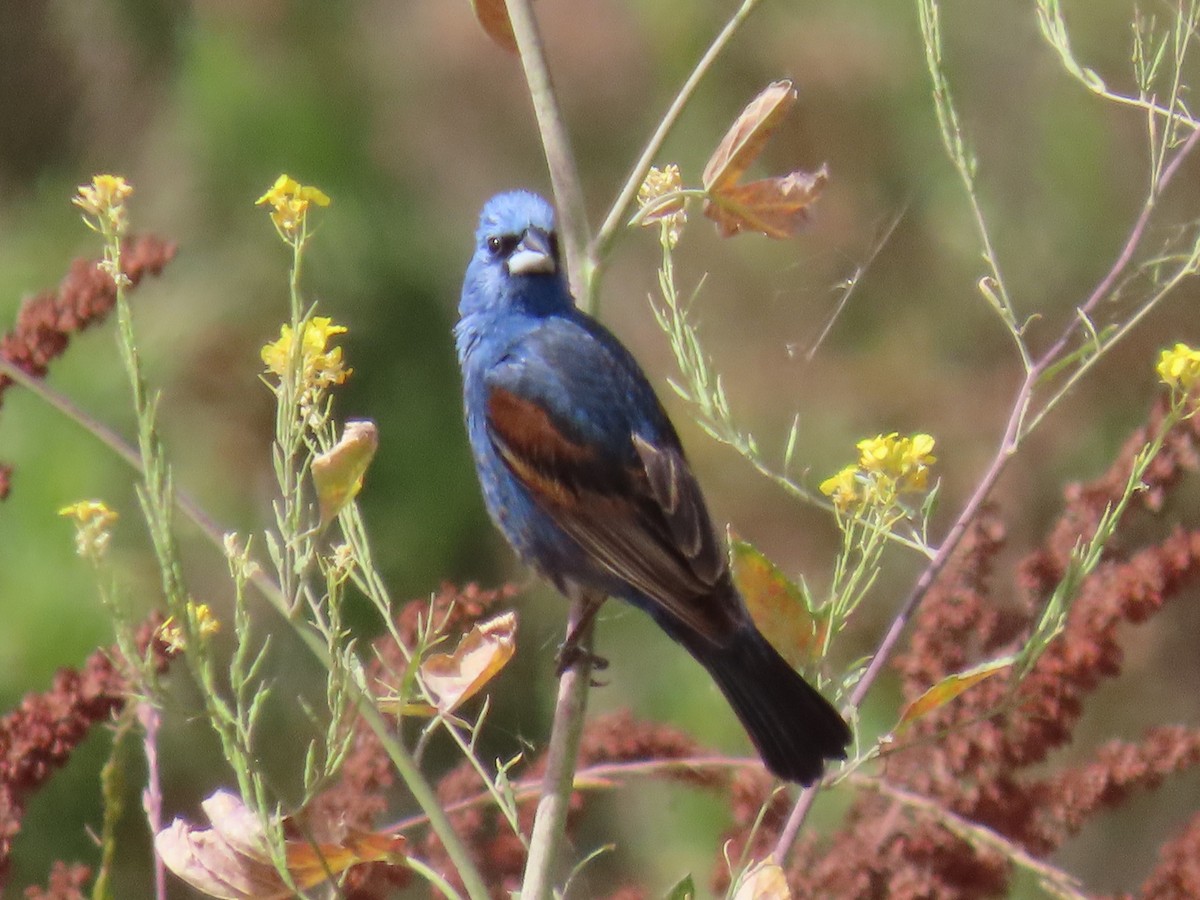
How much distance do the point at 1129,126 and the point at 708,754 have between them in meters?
1.98

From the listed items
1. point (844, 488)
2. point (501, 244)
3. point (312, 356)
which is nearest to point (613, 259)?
point (501, 244)

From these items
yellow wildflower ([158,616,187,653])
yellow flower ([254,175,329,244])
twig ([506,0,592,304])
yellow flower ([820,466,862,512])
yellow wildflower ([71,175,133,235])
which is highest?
yellow wildflower ([71,175,133,235])

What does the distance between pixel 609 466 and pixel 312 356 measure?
991 mm

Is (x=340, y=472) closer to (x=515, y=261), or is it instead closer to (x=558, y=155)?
(x=558, y=155)

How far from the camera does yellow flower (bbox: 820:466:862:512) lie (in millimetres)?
1323

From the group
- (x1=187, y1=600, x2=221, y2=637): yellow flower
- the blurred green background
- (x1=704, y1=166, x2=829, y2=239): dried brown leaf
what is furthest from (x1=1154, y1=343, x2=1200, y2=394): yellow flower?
the blurred green background

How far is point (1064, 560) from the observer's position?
5.65 ft

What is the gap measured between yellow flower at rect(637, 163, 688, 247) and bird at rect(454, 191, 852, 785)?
53cm

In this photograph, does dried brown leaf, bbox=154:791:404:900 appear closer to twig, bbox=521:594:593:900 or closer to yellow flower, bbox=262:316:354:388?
twig, bbox=521:594:593:900

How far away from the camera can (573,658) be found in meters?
1.54

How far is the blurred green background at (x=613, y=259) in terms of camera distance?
2830mm

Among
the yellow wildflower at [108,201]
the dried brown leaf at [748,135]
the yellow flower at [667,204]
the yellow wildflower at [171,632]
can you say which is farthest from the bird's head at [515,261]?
the yellow wildflower at [108,201]

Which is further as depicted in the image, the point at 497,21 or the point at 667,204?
the point at 497,21

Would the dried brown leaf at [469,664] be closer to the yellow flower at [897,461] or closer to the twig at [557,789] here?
the twig at [557,789]
